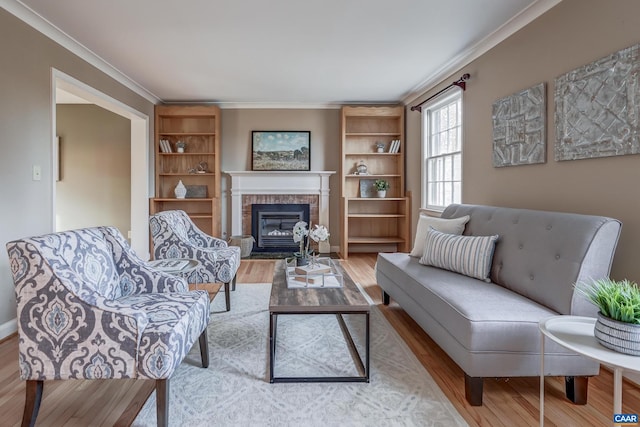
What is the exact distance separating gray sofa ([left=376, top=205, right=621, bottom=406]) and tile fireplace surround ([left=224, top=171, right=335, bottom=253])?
3437mm

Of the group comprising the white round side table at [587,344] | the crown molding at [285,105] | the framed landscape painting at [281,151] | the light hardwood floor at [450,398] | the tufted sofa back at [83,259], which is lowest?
the light hardwood floor at [450,398]

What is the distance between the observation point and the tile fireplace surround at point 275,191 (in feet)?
19.0

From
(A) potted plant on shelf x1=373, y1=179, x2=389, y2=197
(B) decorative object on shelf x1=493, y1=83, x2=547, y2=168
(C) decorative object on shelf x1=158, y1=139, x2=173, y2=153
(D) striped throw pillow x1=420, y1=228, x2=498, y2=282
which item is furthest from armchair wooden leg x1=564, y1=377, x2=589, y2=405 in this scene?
(C) decorative object on shelf x1=158, y1=139, x2=173, y2=153

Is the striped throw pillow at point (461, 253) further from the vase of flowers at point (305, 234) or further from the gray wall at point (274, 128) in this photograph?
the gray wall at point (274, 128)

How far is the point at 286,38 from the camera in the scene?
3.29m

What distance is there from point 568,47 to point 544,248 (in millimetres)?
1429

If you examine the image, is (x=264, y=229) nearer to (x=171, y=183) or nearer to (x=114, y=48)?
(x=171, y=183)

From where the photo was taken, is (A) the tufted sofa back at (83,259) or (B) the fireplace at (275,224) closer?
(A) the tufted sofa back at (83,259)

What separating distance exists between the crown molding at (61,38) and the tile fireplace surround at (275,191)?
205cm

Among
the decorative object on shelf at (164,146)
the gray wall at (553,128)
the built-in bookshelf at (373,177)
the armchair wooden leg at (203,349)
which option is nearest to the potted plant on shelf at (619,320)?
the gray wall at (553,128)

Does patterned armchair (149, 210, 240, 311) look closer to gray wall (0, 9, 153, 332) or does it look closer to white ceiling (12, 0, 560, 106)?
gray wall (0, 9, 153, 332)

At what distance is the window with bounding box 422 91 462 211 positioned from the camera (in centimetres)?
420

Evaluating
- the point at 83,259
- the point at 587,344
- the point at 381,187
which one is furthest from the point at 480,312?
the point at 381,187

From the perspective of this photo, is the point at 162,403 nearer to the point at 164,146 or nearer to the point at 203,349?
the point at 203,349
